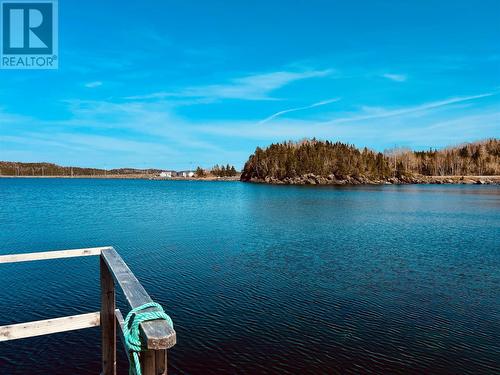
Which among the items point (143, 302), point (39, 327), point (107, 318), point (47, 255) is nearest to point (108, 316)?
point (107, 318)

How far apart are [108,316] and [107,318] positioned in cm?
4

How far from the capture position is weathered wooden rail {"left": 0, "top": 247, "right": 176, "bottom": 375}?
3.46 meters

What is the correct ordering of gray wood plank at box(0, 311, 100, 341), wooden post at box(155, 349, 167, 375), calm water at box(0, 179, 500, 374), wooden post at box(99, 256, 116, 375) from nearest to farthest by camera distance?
Result: wooden post at box(155, 349, 167, 375) → gray wood plank at box(0, 311, 100, 341) → wooden post at box(99, 256, 116, 375) → calm water at box(0, 179, 500, 374)

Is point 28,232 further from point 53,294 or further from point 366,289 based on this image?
point 366,289

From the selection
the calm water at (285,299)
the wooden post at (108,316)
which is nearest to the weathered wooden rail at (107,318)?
the wooden post at (108,316)

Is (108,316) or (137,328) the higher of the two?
(137,328)

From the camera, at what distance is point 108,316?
21.7 ft

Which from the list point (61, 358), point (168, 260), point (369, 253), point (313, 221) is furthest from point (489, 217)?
point (61, 358)

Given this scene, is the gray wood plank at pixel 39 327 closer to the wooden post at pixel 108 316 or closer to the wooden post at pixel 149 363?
the wooden post at pixel 108 316

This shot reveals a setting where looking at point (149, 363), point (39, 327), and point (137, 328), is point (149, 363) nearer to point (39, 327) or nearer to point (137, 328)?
point (137, 328)

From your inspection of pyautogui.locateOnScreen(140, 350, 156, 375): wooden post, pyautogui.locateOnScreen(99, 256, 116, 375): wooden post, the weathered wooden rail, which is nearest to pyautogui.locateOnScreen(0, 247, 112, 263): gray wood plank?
the weathered wooden rail

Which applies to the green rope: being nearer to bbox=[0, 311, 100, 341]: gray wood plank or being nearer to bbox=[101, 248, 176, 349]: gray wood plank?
bbox=[101, 248, 176, 349]: gray wood plank

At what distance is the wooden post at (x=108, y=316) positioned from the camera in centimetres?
641

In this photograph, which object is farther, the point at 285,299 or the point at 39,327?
the point at 285,299
